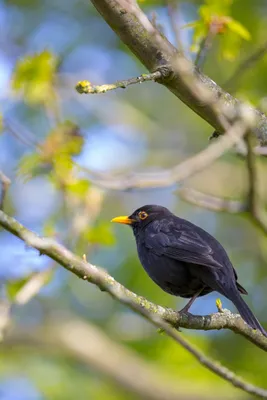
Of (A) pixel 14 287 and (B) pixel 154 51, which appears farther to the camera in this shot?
(A) pixel 14 287

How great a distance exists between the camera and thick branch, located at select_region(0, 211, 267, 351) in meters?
3.10

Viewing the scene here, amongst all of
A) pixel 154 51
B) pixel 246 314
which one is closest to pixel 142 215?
pixel 246 314

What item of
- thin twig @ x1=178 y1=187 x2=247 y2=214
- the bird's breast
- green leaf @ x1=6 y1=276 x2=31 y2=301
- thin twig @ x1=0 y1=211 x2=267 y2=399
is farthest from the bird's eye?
thin twig @ x1=0 y1=211 x2=267 y2=399

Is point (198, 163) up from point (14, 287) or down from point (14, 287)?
up

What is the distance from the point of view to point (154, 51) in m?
3.75

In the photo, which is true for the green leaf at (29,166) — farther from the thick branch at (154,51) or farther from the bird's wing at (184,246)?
the thick branch at (154,51)

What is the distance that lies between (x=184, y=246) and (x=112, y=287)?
7.77 ft

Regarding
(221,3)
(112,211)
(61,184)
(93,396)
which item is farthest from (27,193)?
(221,3)

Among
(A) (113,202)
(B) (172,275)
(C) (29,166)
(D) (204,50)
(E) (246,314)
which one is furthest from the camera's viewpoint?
(A) (113,202)

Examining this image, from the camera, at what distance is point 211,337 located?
456 inches

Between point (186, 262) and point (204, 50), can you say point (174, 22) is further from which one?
point (186, 262)

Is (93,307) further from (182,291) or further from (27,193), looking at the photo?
(182,291)

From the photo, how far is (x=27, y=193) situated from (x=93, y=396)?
4229 millimetres

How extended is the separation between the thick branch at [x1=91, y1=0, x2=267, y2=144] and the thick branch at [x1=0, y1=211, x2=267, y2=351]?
0.99 meters
